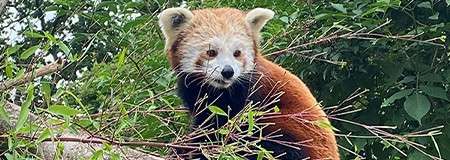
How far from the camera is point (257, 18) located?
3.92 metres

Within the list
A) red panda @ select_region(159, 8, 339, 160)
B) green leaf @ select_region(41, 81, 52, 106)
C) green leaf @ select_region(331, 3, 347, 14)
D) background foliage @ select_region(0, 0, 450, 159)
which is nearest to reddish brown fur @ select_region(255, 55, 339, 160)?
red panda @ select_region(159, 8, 339, 160)

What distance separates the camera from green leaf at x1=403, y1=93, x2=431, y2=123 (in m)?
3.85

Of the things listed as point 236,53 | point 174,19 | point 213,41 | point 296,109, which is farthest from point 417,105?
point 174,19

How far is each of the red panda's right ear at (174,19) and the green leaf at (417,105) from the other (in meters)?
1.02

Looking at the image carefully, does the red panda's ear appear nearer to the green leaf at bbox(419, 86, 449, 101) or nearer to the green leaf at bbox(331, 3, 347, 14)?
the green leaf at bbox(331, 3, 347, 14)

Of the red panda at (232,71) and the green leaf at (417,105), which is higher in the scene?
the red panda at (232,71)

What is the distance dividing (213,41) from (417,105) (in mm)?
923

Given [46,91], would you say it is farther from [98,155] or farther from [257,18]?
[257,18]

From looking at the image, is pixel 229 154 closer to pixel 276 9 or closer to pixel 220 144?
pixel 220 144

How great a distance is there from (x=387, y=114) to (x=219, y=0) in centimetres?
107

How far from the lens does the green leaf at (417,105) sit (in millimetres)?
3846

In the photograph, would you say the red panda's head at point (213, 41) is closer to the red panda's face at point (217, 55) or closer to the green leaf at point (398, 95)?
the red panda's face at point (217, 55)

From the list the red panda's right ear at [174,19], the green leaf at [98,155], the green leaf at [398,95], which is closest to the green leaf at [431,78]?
the green leaf at [398,95]

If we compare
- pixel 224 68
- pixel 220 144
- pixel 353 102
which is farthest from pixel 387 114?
pixel 220 144
